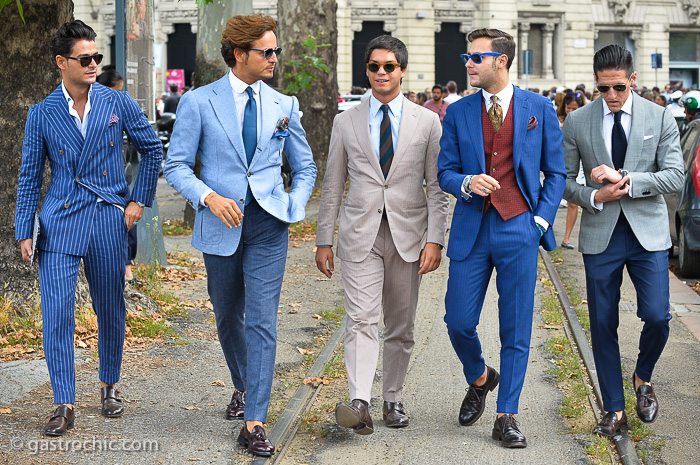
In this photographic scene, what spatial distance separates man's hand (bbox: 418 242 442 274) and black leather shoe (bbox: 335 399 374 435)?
2.71ft

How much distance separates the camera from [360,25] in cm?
4516

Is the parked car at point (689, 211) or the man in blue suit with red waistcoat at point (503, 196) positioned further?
the parked car at point (689, 211)

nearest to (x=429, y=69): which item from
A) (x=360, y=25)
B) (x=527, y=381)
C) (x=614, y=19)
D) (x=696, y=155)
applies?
(x=360, y=25)

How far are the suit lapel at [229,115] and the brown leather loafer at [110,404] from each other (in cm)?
162

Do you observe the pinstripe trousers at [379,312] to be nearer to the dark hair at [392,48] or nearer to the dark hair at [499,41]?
the dark hair at [392,48]

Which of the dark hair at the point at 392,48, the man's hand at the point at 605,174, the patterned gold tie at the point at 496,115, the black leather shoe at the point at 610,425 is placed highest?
the dark hair at the point at 392,48

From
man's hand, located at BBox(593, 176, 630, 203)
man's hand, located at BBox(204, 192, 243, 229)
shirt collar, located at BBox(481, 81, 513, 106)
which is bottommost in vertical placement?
man's hand, located at BBox(204, 192, 243, 229)

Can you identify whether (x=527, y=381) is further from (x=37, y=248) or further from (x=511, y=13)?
(x=511, y=13)

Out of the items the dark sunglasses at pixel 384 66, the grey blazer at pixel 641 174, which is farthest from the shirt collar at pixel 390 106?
the grey blazer at pixel 641 174

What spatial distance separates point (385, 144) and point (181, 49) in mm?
43586

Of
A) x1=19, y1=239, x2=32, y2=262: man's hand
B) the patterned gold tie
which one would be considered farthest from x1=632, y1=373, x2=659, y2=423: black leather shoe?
x1=19, y1=239, x2=32, y2=262: man's hand

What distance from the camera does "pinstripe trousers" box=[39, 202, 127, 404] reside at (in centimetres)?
529

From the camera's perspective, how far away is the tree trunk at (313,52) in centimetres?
1838

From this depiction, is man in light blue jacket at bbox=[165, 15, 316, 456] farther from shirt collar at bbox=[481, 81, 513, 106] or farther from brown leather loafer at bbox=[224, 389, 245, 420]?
shirt collar at bbox=[481, 81, 513, 106]
